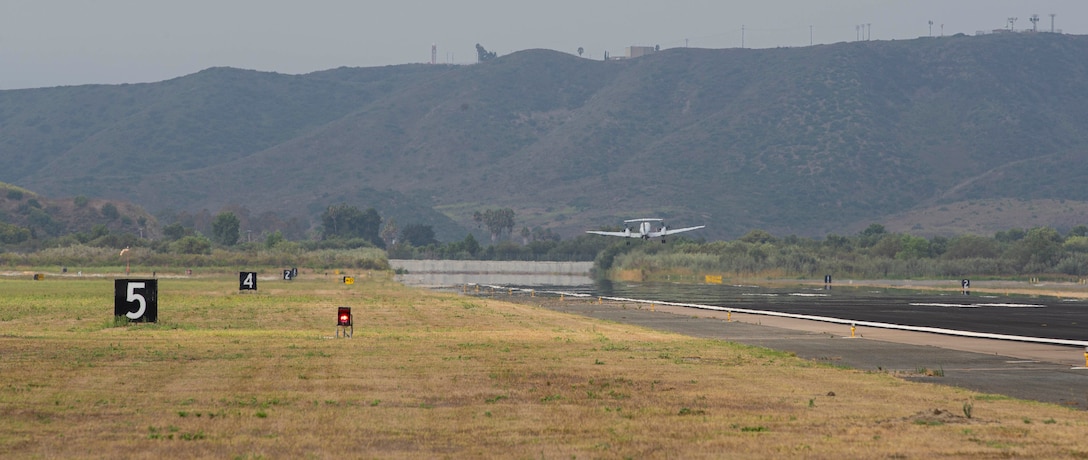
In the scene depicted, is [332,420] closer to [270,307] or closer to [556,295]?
[270,307]

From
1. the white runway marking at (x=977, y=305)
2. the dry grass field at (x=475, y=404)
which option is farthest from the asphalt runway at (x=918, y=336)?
the dry grass field at (x=475, y=404)

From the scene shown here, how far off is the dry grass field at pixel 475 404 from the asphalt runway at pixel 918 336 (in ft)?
6.98

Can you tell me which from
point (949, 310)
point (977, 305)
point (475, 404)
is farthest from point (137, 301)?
point (977, 305)

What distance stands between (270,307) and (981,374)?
158 feet

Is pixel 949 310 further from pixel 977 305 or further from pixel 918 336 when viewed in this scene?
pixel 918 336

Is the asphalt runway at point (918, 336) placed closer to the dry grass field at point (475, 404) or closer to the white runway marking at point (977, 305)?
the white runway marking at point (977, 305)

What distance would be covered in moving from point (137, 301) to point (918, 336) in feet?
99.8

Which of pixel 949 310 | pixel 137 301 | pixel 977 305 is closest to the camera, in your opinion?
pixel 137 301

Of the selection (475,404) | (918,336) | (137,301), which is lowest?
(918,336)

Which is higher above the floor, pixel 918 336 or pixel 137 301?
pixel 137 301

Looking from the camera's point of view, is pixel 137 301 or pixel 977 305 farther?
pixel 977 305

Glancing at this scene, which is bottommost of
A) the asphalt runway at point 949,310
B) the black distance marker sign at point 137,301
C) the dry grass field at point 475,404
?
the asphalt runway at point 949,310

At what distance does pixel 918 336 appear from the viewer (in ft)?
164

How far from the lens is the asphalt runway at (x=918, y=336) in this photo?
31.6 m
